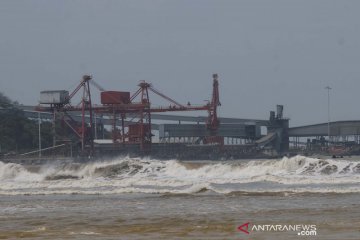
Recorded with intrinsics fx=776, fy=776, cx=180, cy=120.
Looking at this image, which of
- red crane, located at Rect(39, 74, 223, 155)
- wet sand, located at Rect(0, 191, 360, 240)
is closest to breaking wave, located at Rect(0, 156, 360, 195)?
wet sand, located at Rect(0, 191, 360, 240)

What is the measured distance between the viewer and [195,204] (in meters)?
27.6

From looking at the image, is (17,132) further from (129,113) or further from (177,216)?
(177,216)

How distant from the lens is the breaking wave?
35750 millimetres

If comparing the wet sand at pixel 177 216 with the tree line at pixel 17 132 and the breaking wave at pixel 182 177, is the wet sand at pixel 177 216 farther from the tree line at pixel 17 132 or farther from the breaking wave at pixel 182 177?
the tree line at pixel 17 132

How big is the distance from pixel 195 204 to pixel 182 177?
20.0m

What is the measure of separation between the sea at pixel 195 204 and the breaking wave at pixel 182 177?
6cm

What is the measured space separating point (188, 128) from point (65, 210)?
3410 inches

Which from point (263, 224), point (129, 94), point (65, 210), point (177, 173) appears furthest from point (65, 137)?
point (263, 224)

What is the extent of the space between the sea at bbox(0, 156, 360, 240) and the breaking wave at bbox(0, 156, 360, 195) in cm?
6

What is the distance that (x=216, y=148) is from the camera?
10038 centimetres

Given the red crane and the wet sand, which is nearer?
the wet sand

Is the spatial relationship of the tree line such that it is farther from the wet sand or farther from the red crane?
the wet sand

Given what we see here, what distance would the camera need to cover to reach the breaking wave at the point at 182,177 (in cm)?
3575

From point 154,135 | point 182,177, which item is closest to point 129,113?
point 154,135
